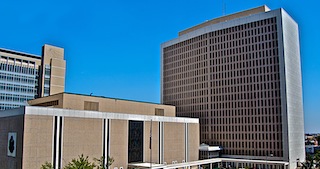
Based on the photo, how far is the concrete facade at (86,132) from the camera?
166 feet

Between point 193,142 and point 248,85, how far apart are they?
2369 centimetres

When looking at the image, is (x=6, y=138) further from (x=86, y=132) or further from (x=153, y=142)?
(x=153, y=142)

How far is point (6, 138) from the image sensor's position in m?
53.9

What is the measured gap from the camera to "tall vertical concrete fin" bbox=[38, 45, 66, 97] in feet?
378

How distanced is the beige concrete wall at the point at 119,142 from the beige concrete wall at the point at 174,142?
43.5 ft

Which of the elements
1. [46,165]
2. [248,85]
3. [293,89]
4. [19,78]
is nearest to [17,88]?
[19,78]

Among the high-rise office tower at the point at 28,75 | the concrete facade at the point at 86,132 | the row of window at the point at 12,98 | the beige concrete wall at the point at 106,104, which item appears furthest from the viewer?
the high-rise office tower at the point at 28,75

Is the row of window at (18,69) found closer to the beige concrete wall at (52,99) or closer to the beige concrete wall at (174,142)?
the beige concrete wall at (52,99)

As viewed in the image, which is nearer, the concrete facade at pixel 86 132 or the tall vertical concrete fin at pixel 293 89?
the concrete facade at pixel 86 132

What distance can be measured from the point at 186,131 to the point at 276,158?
83.5ft

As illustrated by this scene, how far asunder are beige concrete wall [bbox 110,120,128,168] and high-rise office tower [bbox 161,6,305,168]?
39362mm

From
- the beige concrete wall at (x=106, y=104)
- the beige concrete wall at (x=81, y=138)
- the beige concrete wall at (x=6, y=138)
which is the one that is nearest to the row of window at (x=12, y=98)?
the beige concrete wall at (x=106, y=104)

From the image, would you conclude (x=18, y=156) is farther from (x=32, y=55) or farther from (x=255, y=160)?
(x=32, y=55)

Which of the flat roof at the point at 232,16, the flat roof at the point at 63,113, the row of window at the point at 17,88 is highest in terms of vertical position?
the flat roof at the point at 232,16
